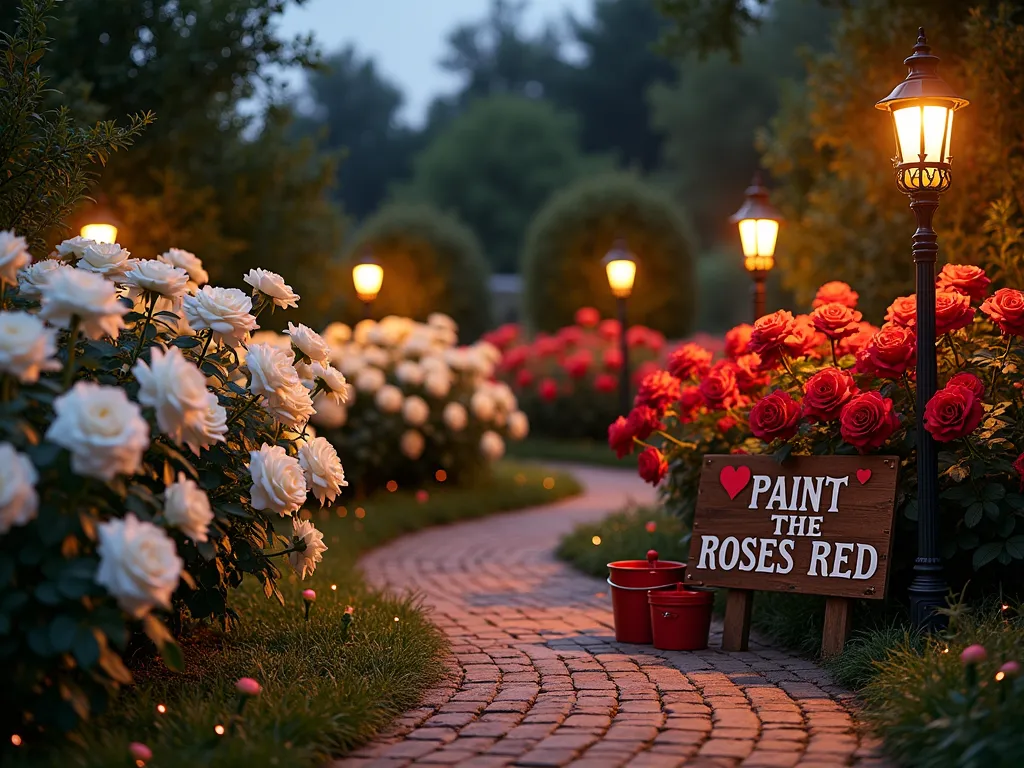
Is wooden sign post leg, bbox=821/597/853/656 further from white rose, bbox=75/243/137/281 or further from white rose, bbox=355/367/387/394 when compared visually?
white rose, bbox=355/367/387/394

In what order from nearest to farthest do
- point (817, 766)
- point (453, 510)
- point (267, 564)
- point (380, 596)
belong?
point (817, 766) < point (267, 564) < point (380, 596) < point (453, 510)

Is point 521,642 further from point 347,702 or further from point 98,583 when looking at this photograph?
point 98,583

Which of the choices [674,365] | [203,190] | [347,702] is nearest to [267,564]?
[347,702]

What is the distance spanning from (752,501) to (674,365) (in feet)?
4.09

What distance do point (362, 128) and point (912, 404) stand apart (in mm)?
58638

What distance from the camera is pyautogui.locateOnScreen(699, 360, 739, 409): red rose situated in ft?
20.2

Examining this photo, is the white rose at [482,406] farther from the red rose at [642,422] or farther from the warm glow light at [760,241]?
the red rose at [642,422]

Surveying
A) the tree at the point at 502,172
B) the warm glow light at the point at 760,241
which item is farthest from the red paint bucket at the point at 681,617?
the tree at the point at 502,172

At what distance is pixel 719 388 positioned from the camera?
6.16 m

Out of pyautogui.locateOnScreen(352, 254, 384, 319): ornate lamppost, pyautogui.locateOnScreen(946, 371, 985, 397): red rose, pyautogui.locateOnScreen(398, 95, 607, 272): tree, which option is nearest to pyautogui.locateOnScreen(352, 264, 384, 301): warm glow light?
pyautogui.locateOnScreen(352, 254, 384, 319): ornate lamppost

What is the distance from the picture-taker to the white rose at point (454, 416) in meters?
11.1

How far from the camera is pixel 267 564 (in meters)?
4.95

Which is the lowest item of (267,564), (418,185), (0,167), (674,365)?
(267,564)

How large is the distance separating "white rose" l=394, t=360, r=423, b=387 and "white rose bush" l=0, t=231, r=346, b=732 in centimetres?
630
